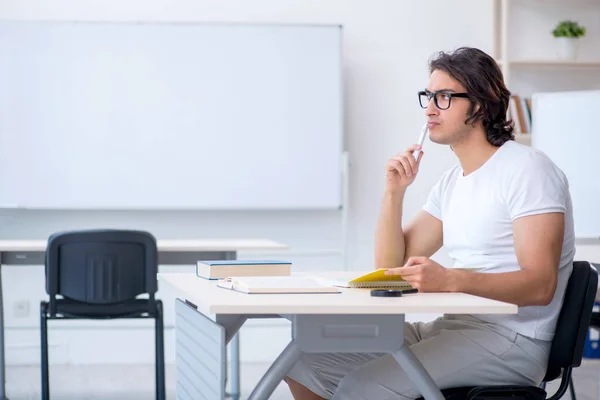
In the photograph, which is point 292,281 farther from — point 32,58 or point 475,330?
point 32,58

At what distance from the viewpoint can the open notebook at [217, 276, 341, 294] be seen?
1.71 metres

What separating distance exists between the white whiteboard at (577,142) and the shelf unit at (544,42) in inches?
55.8

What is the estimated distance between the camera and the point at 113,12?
15.8 feet

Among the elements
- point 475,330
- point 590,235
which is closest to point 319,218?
point 590,235

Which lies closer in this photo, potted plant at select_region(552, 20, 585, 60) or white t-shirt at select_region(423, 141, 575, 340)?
white t-shirt at select_region(423, 141, 575, 340)

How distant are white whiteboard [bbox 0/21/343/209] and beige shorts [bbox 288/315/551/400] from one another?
2.96m

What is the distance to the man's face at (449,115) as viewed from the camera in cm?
211

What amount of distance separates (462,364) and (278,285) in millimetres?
421

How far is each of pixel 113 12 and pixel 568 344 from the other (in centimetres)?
362

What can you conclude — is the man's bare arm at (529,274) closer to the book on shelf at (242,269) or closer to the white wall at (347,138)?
the book on shelf at (242,269)

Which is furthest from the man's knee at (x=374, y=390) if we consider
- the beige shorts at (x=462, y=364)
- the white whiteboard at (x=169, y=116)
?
the white whiteboard at (x=169, y=116)

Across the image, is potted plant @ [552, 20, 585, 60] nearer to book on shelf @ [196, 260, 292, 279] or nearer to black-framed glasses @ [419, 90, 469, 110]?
black-framed glasses @ [419, 90, 469, 110]

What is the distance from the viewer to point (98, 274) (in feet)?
11.2

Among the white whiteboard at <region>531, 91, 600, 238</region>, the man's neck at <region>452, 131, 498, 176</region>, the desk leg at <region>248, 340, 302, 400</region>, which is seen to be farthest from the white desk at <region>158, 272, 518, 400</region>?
the white whiteboard at <region>531, 91, 600, 238</region>
